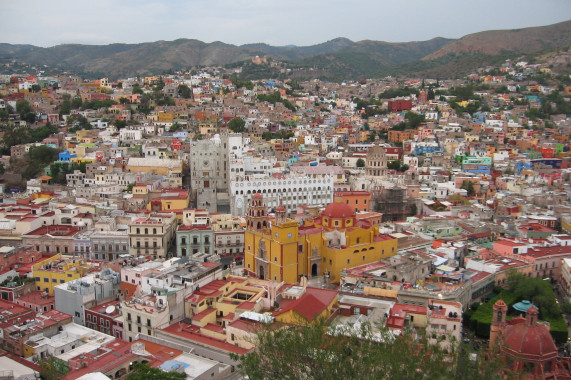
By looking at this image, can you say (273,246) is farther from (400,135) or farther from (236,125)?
(400,135)

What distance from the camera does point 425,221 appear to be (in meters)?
39.6

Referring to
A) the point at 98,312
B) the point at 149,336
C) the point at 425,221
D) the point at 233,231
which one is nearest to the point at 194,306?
the point at 149,336

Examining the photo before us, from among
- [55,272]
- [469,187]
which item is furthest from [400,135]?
[55,272]

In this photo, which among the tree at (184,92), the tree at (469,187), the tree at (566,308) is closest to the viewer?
the tree at (566,308)

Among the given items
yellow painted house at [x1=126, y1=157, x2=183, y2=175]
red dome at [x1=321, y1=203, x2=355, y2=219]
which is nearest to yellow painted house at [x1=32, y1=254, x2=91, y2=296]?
red dome at [x1=321, y1=203, x2=355, y2=219]

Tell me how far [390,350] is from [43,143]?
57129mm

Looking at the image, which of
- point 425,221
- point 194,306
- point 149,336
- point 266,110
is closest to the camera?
point 149,336

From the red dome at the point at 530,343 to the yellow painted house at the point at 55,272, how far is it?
2151 cm

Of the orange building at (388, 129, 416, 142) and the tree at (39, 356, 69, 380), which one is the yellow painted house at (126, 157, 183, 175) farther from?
the orange building at (388, 129, 416, 142)

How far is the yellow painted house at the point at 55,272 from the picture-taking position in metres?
29.2

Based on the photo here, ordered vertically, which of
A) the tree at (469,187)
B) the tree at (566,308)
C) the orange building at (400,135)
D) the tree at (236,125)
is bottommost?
the tree at (566,308)

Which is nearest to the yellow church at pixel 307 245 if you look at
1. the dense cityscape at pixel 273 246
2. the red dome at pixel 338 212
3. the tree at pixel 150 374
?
the red dome at pixel 338 212

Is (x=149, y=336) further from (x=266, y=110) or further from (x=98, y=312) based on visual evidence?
(x=266, y=110)

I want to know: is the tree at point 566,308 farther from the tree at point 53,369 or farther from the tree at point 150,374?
the tree at point 53,369
